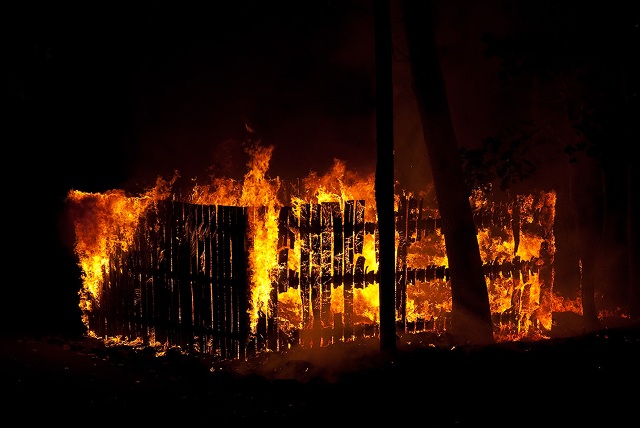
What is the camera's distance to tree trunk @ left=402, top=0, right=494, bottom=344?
399 inches

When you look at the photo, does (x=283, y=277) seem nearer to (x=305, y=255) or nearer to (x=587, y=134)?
(x=305, y=255)

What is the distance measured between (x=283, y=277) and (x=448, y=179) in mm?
2817

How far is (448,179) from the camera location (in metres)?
10.3

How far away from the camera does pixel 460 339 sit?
10555 millimetres

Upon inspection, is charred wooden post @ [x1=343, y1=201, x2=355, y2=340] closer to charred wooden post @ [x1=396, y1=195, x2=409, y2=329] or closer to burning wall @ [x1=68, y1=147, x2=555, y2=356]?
burning wall @ [x1=68, y1=147, x2=555, y2=356]

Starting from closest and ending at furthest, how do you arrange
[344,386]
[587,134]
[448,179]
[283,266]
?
[344,386]
[283,266]
[587,134]
[448,179]

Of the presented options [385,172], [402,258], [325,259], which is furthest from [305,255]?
[385,172]

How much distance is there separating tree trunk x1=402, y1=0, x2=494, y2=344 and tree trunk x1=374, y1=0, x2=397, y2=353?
2478mm

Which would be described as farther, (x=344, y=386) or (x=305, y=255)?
(x=305, y=255)

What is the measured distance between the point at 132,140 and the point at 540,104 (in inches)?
329

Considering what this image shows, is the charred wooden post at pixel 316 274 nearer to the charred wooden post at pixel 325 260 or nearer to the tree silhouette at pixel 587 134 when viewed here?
the charred wooden post at pixel 325 260

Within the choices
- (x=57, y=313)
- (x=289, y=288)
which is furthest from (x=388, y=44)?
(x=57, y=313)

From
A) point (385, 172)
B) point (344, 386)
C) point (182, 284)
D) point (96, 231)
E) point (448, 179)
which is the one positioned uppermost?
point (448, 179)

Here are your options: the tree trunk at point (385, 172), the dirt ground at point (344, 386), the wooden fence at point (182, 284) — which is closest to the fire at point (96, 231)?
the wooden fence at point (182, 284)
